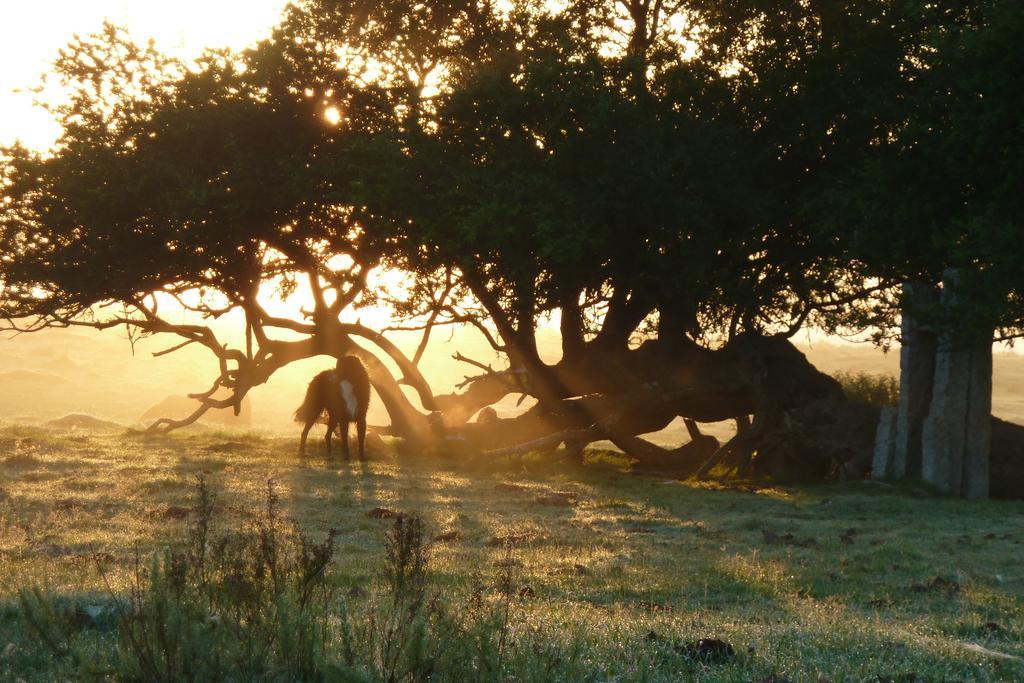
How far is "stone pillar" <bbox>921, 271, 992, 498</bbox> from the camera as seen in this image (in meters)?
19.2

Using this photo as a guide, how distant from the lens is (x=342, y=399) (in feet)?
Result: 76.2

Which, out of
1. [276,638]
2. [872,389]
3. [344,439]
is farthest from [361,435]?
[276,638]

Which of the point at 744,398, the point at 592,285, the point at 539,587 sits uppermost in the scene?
the point at 592,285

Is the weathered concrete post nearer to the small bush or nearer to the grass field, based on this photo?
the grass field

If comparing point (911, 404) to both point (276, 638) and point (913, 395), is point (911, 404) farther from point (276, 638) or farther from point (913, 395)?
point (276, 638)

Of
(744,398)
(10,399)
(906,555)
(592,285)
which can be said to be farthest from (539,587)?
(10,399)

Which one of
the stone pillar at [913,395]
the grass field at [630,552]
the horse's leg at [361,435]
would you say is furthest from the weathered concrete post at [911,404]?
the horse's leg at [361,435]

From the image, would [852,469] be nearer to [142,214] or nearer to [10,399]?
[142,214]

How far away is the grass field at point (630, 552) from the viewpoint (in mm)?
5984

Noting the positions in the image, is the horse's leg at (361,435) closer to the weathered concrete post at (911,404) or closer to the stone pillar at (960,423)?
the weathered concrete post at (911,404)

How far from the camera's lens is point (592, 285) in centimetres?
2011

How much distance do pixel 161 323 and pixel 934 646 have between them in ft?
72.4

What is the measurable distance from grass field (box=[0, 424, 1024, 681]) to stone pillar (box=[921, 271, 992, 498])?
1021mm

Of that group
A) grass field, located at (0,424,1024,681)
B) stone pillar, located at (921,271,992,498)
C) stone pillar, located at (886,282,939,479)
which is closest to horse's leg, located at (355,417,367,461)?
grass field, located at (0,424,1024,681)
